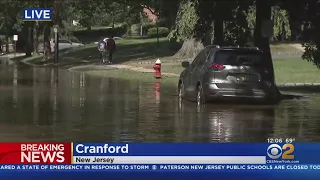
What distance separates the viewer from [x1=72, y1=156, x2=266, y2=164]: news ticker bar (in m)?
5.76

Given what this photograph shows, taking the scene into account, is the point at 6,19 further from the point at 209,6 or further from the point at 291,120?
the point at 209,6

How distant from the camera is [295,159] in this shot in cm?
586

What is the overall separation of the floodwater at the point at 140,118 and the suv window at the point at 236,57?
1.06 meters

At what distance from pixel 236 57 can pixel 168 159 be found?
10058 millimetres

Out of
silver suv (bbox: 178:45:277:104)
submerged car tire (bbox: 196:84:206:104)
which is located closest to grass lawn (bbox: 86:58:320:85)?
submerged car tire (bbox: 196:84:206:104)

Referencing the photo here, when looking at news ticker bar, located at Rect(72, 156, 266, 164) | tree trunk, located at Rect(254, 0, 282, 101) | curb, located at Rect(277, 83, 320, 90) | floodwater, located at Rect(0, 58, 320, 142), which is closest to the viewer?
news ticker bar, located at Rect(72, 156, 266, 164)

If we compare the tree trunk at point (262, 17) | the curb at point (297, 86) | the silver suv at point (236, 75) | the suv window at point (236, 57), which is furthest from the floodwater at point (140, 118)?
the curb at point (297, 86)

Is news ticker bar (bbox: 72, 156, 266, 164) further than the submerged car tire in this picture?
No

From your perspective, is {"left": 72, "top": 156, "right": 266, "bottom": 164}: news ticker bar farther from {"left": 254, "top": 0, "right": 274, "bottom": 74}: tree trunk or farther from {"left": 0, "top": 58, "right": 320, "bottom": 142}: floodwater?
{"left": 254, "top": 0, "right": 274, "bottom": 74}: tree trunk

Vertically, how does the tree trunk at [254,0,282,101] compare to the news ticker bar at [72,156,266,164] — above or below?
above

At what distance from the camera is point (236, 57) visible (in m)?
15.6

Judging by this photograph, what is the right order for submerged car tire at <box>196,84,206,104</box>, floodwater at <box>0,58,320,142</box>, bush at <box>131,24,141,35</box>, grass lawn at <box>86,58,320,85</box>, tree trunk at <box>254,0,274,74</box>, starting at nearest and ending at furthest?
floodwater at <box>0,58,320,142</box> → tree trunk at <box>254,0,274,74</box> → submerged car tire at <box>196,84,206,104</box> → grass lawn at <box>86,58,320,85</box> → bush at <box>131,24,141,35</box>

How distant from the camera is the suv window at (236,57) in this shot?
15.5 metres

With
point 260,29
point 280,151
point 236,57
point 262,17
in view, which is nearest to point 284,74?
point 260,29
